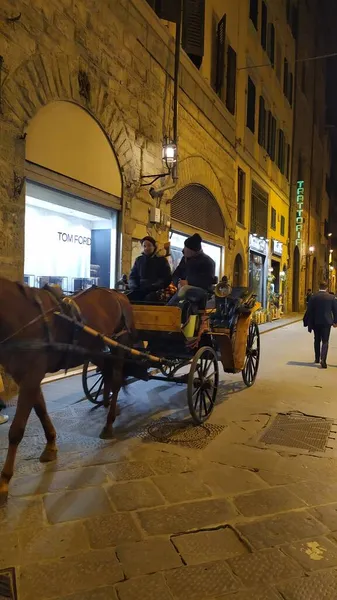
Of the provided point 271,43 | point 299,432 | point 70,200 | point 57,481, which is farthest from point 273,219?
point 57,481

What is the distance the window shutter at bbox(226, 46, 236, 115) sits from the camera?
51.5ft

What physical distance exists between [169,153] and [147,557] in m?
9.05

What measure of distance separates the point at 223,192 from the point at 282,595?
1393 cm

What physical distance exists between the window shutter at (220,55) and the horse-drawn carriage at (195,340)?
10.4 m

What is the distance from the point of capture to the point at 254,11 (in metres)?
18.5

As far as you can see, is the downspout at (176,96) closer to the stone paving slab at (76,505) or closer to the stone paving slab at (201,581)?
the stone paving slab at (76,505)

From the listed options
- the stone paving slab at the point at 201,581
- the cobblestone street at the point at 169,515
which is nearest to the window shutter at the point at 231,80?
the cobblestone street at the point at 169,515

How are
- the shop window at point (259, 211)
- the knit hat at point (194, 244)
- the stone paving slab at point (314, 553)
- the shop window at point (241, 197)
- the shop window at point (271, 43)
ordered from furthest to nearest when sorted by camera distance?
1. the shop window at point (271, 43)
2. the shop window at point (259, 211)
3. the shop window at point (241, 197)
4. the knit hat at point (194, 244)
5. the stone paving slab at point (314, 553)

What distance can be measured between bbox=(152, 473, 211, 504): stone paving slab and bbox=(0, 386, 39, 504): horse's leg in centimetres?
120

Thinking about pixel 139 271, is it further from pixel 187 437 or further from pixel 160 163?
pixel 160 163

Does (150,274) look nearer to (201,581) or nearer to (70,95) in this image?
(70,95)

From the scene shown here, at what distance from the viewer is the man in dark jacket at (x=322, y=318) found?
1015cm

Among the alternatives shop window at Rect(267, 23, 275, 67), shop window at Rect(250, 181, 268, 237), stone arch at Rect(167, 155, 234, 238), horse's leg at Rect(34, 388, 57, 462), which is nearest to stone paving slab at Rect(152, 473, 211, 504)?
horse's leg at Rect(34, 388, 57, 462)

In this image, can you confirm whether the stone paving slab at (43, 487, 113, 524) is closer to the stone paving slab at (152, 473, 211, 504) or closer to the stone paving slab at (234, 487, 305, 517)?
the stone paving slab at (152, 473, 211, 504)
